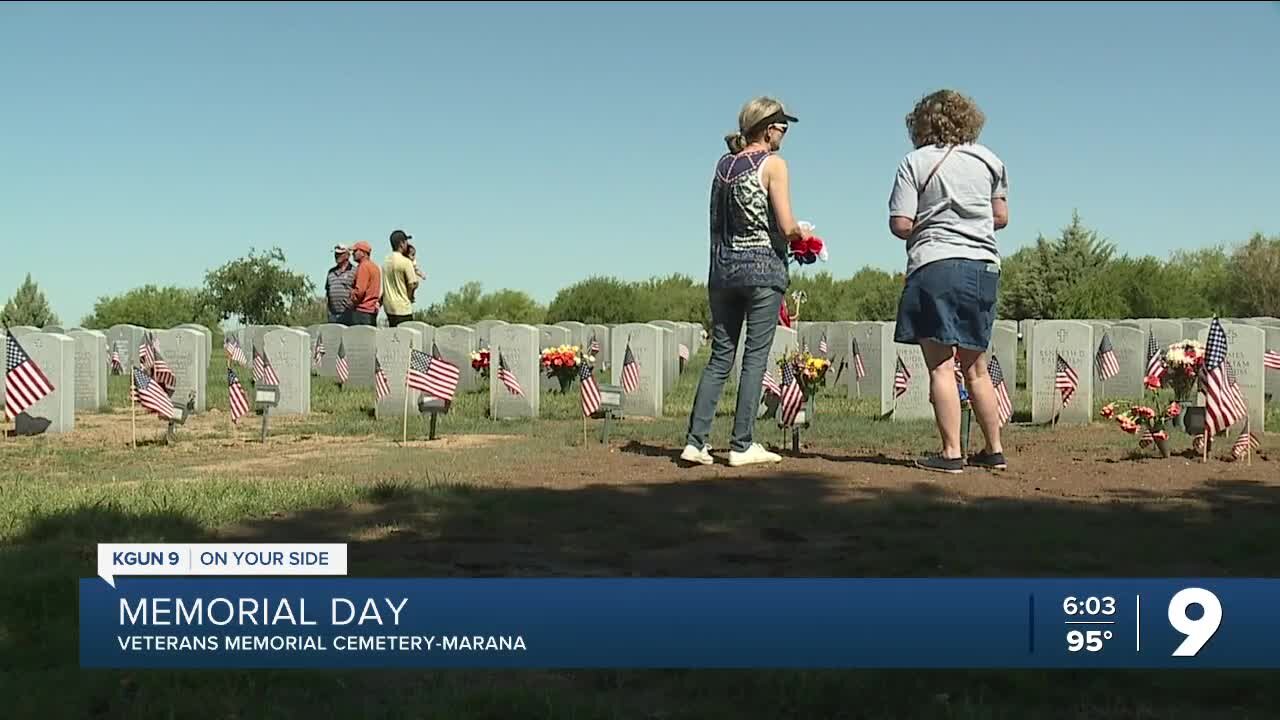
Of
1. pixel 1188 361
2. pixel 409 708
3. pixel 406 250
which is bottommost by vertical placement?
pixel 409 708

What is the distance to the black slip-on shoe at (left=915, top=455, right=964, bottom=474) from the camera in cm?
766

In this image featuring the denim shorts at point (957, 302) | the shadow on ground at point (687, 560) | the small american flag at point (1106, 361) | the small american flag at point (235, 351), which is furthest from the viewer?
the small american flag at point (235, 351)

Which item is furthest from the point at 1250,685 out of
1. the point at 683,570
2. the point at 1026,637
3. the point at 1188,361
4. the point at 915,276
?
the point at 1188,361

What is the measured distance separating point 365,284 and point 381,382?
386cm

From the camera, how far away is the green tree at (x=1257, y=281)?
55.5 meters

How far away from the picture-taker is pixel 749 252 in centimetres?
803

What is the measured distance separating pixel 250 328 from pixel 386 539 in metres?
17.1

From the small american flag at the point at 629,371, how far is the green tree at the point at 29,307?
46.0 meters

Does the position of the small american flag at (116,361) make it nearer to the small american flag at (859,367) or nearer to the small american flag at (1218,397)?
the small american flag at (859,367)

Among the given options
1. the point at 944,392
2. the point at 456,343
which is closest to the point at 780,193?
the point at 944,392

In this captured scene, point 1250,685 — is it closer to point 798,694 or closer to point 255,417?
point 798,694

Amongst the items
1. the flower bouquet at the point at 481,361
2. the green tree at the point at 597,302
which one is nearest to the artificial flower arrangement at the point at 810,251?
the flower bouquet at the point at 481,361

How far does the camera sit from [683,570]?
16.2 ft

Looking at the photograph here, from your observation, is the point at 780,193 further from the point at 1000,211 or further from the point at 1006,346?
the point at 1006,346
